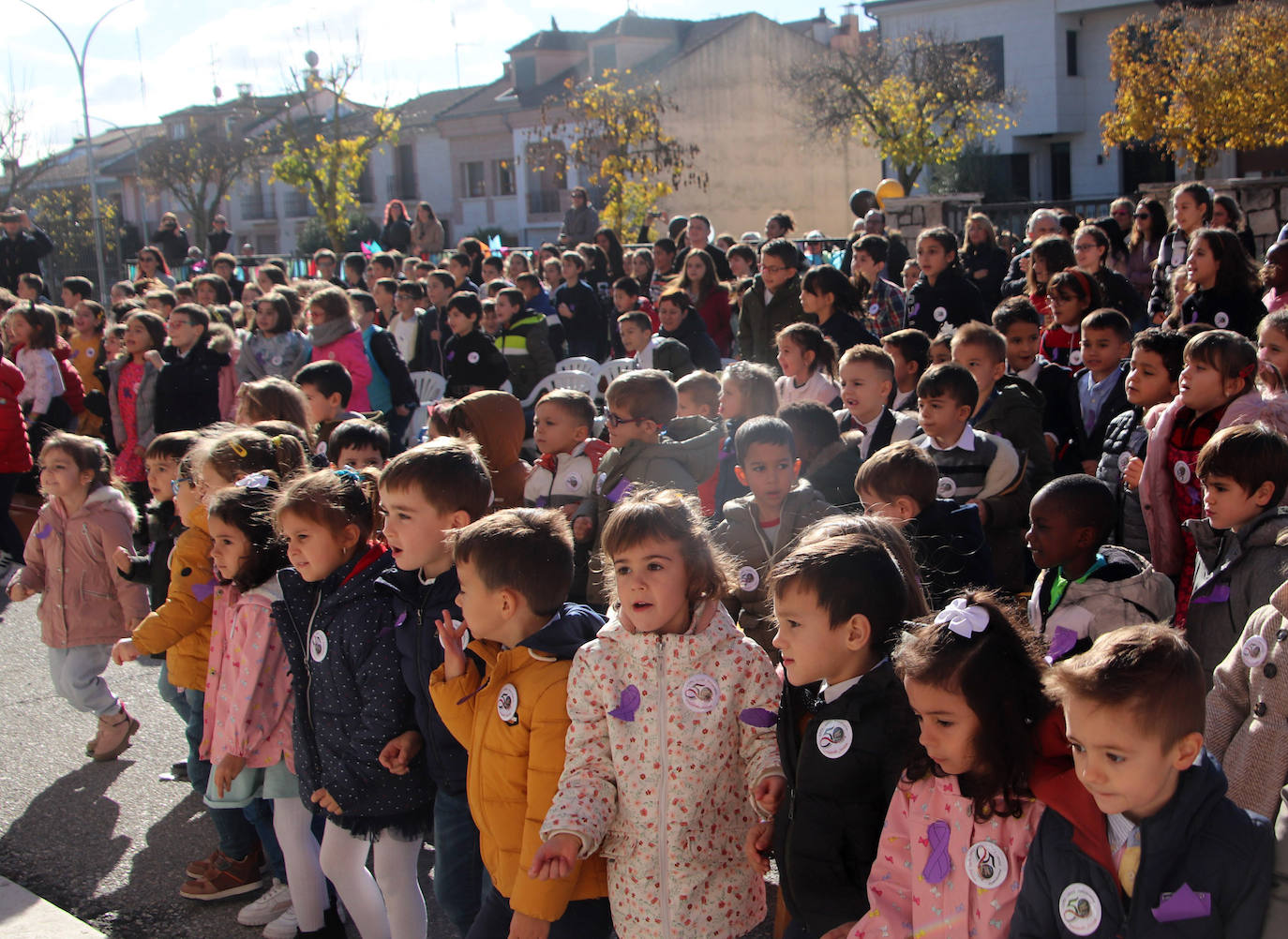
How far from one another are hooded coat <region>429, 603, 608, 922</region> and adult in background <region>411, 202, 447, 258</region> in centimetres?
1492

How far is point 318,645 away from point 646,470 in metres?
1.68

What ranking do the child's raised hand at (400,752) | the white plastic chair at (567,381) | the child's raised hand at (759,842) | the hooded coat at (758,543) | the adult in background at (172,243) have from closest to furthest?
the child's raised hand at (759,842) → the child's raised hand at (400,752) → the hooded coat at (758,543) → the white plastic chair at (567,381) → the adult in background at (172,243)

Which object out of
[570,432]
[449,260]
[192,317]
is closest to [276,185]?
[449,260]

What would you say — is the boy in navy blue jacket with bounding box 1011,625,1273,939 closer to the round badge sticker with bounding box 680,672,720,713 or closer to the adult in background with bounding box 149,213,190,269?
the round badge sticker with bounding box 680,672,720,713

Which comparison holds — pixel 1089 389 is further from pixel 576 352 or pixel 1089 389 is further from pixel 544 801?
pixel 576 352

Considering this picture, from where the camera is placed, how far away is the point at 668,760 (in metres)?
2.89

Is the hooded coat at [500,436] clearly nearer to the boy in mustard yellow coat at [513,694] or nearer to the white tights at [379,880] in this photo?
the white tights at [379,880]

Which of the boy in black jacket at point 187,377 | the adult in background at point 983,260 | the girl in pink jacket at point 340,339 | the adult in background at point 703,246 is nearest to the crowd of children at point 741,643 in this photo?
the girl in pink jacket at point 340,339

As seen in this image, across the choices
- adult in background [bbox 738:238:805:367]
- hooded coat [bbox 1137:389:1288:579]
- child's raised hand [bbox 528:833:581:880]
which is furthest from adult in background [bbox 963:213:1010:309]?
child's raised hand [bbox 528:833:581:880]

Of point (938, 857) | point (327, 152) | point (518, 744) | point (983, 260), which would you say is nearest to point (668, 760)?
point (518, 744)

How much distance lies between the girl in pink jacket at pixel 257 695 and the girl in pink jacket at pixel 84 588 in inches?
69.4

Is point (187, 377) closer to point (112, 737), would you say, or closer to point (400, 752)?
point (112, 737)

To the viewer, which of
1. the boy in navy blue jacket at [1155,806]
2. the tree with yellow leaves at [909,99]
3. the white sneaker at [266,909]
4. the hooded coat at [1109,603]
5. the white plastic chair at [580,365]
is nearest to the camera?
the boy in navy blue jacket at [1155,806]

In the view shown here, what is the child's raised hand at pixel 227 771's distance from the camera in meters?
3.86
